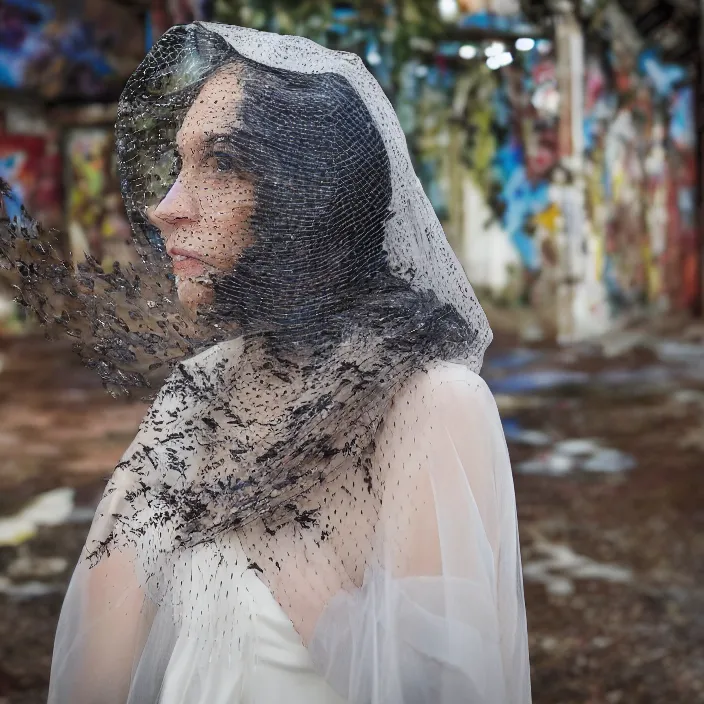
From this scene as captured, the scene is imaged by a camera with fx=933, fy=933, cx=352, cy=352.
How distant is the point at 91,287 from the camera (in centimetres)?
87

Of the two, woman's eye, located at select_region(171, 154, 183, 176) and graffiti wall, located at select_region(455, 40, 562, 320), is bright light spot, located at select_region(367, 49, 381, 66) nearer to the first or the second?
graffiti wall, located at select_region(455, 40, 562, 320)

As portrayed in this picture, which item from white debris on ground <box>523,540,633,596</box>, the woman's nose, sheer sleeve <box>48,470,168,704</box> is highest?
the woman's nose

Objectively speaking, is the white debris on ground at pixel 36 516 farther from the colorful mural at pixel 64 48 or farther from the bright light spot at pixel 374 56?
the bright light spot at pixel 374 56

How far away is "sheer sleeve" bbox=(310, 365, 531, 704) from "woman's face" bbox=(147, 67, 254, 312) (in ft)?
0.68

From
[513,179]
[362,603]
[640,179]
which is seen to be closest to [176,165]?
[362,603]

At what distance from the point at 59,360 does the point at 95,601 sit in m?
2.38

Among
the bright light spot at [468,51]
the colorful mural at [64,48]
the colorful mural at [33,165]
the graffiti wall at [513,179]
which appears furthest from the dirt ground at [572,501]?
the bright light spot at [468,51]

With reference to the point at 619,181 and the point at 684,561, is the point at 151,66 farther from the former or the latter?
the point at 619,181

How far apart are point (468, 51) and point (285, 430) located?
262cm

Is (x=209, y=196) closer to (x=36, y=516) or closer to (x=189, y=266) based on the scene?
(x=189, y=266)

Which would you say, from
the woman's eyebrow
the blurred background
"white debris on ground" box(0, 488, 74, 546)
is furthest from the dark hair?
"white debris on ground" box(0, 488, 74, 546)

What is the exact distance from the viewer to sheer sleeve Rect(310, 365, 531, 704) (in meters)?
0.76

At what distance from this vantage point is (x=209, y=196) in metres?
0.82

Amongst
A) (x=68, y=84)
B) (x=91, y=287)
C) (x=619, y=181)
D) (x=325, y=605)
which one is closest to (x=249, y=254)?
(x=91, y=287)
